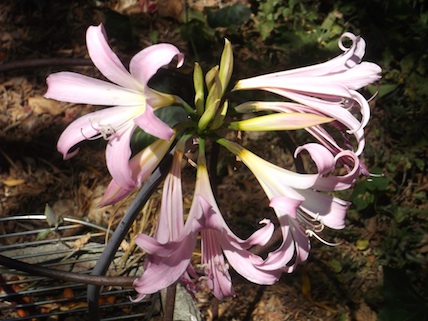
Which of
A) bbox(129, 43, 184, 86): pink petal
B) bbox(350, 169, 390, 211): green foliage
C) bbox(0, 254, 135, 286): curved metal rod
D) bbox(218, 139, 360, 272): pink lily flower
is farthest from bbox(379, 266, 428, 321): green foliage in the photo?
bbox(129, 43, 184, 86): pink petal

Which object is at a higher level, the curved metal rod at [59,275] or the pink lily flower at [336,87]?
the pink lily flower at [336,87]

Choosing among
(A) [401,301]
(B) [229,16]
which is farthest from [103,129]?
(B) [229,16]

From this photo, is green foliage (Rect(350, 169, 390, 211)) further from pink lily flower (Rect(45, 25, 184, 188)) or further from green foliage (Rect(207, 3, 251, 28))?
pink lily flower (Rect(45, 25, 184, 188))

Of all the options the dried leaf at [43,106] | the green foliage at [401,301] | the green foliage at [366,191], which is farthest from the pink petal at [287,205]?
the dried leaf at [43,106]

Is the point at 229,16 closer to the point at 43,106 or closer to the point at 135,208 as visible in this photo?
the point at 43,106

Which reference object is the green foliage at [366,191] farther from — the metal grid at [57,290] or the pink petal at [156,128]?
the pink petal at [156,128]
